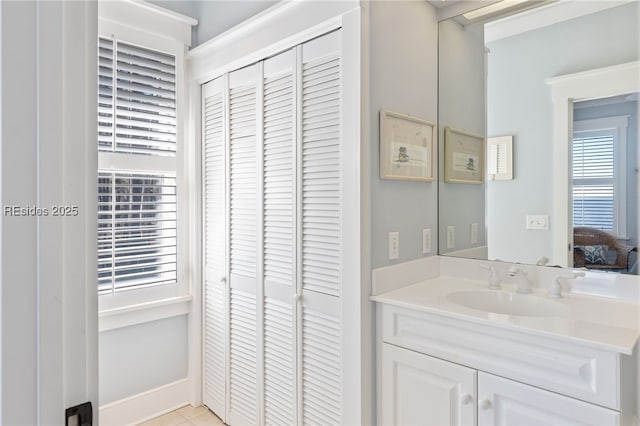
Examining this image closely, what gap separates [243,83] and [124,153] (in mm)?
787

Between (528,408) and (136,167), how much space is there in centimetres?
221

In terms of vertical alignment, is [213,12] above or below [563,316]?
above

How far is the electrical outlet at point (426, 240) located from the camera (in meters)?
1.93

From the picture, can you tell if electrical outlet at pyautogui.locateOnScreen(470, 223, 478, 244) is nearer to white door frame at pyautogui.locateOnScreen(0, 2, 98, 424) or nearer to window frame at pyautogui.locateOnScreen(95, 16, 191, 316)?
window frame at pyautogui.locateOnScreen(95, 16, 191, 316)

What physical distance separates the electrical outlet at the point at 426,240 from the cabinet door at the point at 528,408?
27.3 inches

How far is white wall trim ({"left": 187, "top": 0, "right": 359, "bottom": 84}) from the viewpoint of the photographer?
5.63 feet

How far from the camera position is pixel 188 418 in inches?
96.2

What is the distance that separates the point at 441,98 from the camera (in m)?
2.05

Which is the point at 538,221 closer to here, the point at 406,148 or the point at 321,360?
the point at 406,148

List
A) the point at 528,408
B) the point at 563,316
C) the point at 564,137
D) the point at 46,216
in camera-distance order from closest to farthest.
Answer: the point at 46,216
the point at 528,408
the point at 563,316
the point at 564,137

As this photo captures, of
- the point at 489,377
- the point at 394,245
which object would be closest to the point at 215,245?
the point at 394,245

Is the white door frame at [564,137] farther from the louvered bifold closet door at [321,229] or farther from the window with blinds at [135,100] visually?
the window with blinds at [135,100]

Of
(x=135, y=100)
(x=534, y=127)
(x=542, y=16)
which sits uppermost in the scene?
(x=542, y=16)

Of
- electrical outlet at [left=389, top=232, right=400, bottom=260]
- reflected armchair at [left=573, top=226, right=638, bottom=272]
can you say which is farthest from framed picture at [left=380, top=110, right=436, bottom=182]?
reflected armchair at [left=573, top=226, right=638, bottom=272]
